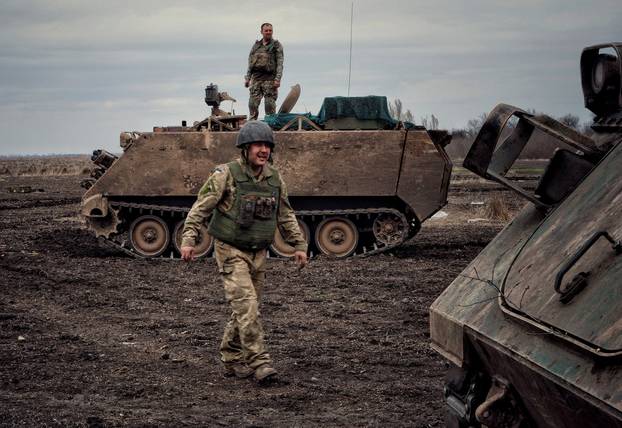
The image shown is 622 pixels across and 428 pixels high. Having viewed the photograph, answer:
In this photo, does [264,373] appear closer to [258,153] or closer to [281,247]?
[258,153]

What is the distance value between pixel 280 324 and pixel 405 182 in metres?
5.85

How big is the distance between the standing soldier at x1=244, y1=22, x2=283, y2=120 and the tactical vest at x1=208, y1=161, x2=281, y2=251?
29.0 ft

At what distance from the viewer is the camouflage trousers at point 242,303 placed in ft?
23.5

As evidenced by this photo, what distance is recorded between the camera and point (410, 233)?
617 inches

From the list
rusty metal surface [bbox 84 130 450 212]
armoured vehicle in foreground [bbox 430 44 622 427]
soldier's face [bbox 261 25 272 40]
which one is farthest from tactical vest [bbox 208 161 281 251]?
soldier's face [bbox 261 25 272 40]

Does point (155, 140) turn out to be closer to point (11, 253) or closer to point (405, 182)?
point (11, 253)

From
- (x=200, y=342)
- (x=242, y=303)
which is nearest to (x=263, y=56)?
(x=200, y=342)

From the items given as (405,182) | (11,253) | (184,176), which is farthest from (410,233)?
(11,253)

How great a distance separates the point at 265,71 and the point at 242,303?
369 inches

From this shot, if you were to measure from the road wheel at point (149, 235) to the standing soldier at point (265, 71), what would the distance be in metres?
2.24

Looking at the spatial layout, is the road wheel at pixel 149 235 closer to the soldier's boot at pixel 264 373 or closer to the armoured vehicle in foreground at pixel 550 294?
the soldier's boot at pixel 264 373

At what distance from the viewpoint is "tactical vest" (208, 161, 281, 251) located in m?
7.27

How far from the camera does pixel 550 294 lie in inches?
143

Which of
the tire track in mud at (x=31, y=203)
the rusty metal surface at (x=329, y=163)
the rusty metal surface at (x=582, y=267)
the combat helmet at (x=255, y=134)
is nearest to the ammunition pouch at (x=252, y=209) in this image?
the combat helmet at (x=255, y=134)
